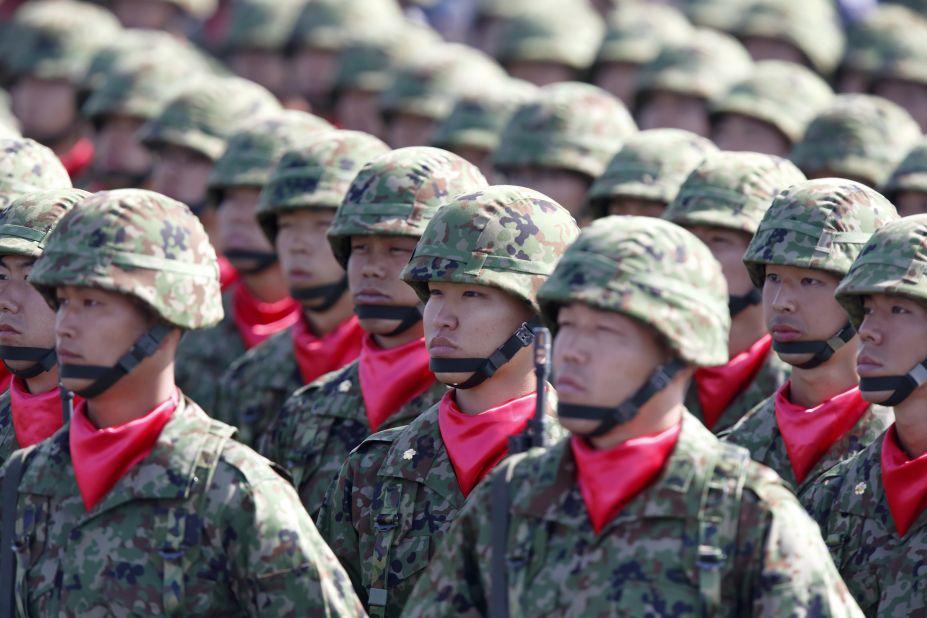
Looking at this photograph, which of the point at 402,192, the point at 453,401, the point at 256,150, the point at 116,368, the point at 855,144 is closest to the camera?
the point at 116,368

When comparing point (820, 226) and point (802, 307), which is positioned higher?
point (820, 226)

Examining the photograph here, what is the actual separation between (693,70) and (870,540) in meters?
9.59

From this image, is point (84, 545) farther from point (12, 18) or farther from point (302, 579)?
point (12, 18)

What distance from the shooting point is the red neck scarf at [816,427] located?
8297mm

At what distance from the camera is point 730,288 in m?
10.1

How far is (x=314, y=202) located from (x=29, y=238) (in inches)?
116

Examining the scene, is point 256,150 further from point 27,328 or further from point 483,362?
point 483,362

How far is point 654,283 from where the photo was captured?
5.77 m

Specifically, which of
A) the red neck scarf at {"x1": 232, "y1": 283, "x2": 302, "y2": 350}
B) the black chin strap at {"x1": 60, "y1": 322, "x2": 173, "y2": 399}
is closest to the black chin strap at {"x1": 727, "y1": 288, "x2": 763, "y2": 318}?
the red neck scarf at {"x1": 232, "y1": 283, "x2": 302, "y2": 350}

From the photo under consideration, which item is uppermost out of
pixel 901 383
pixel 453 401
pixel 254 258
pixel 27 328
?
pixel 901 383

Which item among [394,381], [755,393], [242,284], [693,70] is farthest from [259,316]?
[693,70]

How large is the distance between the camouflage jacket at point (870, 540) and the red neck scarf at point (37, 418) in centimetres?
320

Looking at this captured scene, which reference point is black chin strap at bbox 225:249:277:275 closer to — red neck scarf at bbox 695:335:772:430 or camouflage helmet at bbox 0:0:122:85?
red neck scarf at bbox 695:335:772:430

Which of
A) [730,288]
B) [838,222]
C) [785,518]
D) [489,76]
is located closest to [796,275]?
[838,222]
